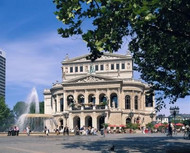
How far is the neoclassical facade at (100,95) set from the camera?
85812mm

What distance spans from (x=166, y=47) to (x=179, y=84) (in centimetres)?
861

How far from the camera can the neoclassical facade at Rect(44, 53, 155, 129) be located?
8581cm

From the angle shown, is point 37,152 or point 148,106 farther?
point 148,106

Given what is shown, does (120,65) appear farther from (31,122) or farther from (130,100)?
(31,122)

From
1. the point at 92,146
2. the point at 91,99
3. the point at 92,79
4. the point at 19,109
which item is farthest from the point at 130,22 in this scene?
the point at 19,109

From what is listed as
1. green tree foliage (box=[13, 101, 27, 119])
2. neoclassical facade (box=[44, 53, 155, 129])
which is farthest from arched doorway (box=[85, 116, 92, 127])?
green tree foliage (box=[13, 101, 27, 119])

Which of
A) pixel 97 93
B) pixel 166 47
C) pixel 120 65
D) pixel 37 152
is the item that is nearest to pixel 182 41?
pixel 166 47

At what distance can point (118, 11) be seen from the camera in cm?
1169

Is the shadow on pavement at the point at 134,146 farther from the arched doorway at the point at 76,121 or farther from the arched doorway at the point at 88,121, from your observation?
the arched doorway at the point at 76,121

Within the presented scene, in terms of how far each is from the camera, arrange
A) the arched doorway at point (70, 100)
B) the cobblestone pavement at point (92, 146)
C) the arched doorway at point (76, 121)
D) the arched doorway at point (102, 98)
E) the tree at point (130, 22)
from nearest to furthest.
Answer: the tree at point (130, 22), the cobblestone pavement at point (92, 146), the arched doorway at point (76, 121), the arched doorway at point (102, 98), the arched doorway at point (70, 100)

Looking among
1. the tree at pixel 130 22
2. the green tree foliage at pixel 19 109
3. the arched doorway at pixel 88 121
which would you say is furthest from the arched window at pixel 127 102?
the tree at pixel 130 22

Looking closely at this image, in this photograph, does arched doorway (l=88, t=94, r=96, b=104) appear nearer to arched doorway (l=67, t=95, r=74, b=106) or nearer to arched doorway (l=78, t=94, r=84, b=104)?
arched doorway (l=78, t=94, r=84, b=104)

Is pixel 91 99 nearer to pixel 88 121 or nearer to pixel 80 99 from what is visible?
pixel 80 99

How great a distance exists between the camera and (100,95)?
89.1 meters
